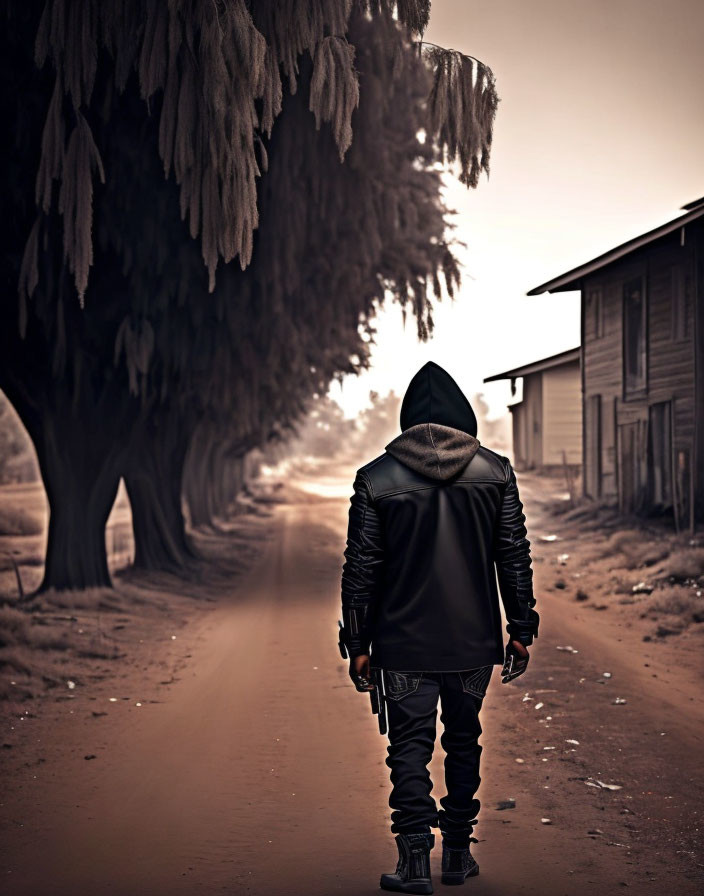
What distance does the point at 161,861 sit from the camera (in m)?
4.94

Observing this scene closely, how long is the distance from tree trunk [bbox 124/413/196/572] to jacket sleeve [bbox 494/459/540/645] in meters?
14.9

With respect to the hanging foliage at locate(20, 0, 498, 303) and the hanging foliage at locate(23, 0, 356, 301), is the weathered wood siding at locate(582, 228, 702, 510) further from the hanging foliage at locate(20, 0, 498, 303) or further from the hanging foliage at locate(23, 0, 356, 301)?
the hanging foliage at locate(23, 0, 356, 301)

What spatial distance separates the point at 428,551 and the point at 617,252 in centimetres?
1966

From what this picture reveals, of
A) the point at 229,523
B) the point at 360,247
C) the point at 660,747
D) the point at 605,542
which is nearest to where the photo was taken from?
the point at 660,747

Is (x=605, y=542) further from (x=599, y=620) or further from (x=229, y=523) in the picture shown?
(x=229, y=523)

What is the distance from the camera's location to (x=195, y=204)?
22.6 feet

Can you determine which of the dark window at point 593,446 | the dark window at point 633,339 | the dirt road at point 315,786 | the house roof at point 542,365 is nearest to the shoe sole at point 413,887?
the dirt road at point 315,786

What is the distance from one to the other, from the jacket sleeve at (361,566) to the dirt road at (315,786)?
1100mm

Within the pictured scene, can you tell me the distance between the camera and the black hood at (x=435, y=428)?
455cm

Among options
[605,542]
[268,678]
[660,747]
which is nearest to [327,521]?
[605,542]

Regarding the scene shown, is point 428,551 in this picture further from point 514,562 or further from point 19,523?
point 19,523

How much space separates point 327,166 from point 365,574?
8.68m

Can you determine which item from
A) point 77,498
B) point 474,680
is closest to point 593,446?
point 77,498

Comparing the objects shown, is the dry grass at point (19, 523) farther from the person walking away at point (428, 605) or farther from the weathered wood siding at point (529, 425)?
the person walking away at point (428, 605)
